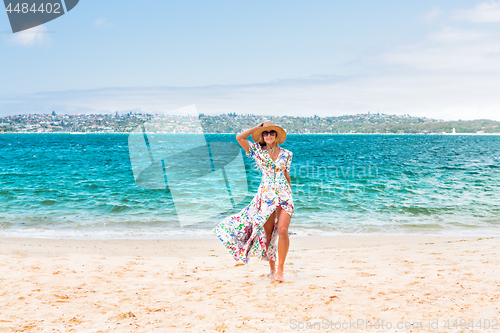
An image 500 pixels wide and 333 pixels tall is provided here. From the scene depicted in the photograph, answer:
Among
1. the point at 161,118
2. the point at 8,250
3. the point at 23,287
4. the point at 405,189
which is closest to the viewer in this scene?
the point at 23,287

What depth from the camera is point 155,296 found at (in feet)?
14.5

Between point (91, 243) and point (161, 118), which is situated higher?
point (161, 118)

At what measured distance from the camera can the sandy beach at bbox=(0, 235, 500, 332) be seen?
138 inches

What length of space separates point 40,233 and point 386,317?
9123mm

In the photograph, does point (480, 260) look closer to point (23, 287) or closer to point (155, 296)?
point (155, 296)

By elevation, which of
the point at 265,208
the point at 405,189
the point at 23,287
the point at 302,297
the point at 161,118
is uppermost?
the point at 161,118

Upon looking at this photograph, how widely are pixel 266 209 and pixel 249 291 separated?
1.07 m

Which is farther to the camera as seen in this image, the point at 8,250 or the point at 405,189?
the point at 405,189

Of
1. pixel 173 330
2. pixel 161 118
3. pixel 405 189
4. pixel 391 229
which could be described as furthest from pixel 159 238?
pixel 405 189

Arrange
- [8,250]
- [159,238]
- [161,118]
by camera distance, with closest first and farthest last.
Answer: [8,250] → [161,118] → [159,238]
